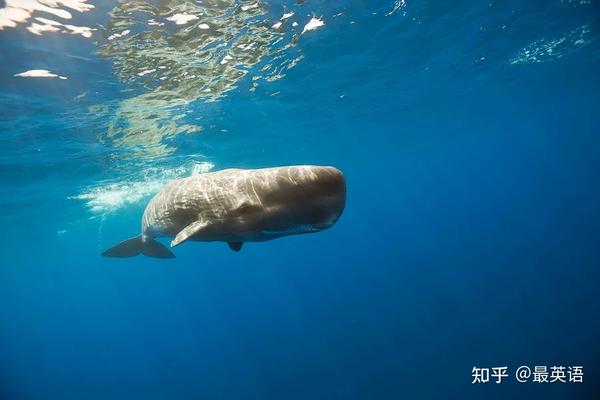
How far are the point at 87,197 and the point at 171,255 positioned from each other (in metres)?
28.2

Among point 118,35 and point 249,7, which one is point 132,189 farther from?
point 249,7

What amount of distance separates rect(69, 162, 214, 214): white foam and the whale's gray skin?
75.3ft

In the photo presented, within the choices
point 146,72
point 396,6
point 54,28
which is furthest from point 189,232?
point 396,6

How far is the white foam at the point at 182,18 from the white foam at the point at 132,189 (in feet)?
60.9

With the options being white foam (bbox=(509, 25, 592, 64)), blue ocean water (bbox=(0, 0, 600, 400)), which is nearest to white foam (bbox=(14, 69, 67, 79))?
blue ocean water (bbox=(0, 0, 600, 400))

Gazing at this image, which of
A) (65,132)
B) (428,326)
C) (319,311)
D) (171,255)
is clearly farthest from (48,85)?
(319,311)

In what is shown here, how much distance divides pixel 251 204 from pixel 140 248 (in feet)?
16.4

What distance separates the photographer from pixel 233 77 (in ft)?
47.3

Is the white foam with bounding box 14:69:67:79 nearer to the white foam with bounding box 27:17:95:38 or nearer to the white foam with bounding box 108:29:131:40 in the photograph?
the white foam with bounding box 27:17:95:38

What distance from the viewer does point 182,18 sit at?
947cm

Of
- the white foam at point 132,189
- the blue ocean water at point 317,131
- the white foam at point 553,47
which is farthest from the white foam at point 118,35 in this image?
the white foam at point 553,47

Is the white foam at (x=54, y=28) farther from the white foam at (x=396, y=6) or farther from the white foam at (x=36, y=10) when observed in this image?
the white foam at (x=396, y=6)

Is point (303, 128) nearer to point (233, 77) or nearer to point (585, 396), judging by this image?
point (233, 77)

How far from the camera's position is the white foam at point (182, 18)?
9320mm
